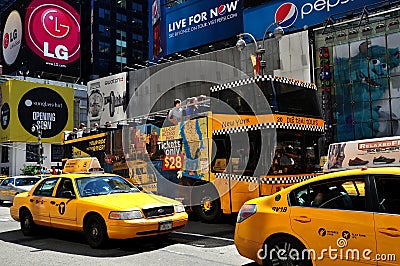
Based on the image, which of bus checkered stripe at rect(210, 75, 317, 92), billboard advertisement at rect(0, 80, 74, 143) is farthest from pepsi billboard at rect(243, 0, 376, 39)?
billboard advertisement at rect(0, 80, 74, 143)

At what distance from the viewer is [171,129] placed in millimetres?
13188

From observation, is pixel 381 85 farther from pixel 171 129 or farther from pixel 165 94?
pixel 165 94

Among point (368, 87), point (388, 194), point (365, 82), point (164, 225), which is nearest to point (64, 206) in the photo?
point (164, 225)

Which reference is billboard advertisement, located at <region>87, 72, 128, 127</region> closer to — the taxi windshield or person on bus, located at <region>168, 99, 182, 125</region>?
person on bus, located at <region>168, 99, 182, 125</region>

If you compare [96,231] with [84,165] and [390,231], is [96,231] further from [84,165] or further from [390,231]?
[84,165]

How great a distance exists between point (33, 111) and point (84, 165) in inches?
2400

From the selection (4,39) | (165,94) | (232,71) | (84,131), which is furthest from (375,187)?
(4,39)

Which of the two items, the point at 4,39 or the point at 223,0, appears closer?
the point at 223,0

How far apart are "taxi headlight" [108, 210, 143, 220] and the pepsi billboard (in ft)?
76.2

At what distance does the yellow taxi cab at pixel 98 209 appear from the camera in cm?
811

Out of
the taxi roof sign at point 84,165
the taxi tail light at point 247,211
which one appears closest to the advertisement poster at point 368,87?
the taxi roof sign at point 84,165

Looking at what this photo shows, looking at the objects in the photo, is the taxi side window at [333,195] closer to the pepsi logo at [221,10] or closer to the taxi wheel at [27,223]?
the taxi wheel at [27,223]

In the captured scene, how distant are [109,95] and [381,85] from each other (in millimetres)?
32725

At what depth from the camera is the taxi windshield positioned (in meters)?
9.23
